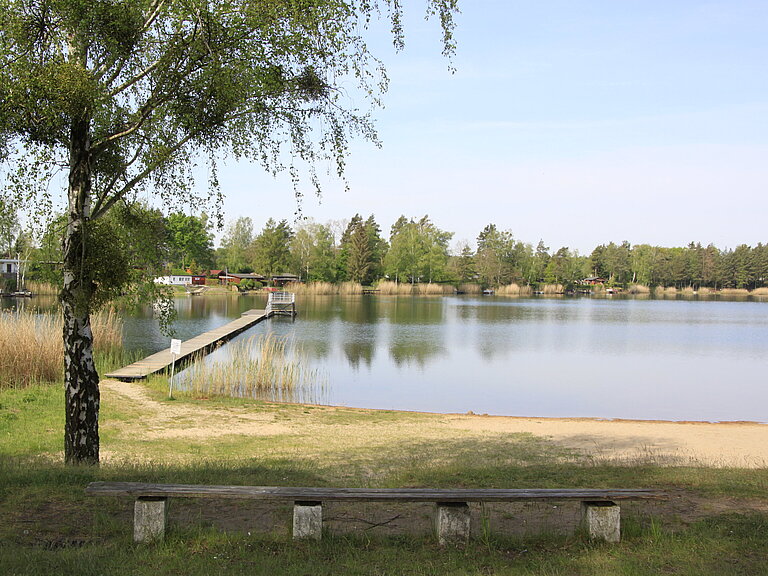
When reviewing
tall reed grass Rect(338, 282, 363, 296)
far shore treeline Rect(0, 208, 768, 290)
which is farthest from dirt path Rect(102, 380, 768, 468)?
tall reed grass Rect(338, 282, 363, 296)

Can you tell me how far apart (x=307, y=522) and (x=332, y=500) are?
0.21 metres

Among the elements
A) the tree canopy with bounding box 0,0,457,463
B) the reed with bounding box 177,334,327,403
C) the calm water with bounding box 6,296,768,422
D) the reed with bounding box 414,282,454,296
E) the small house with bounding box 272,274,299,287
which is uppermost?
the tree canopy with bounding box 0,0,457,463

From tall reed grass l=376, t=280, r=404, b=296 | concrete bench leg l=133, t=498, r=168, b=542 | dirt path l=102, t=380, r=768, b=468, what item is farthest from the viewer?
tall reed grass l=376, t=280, r=404, b=296

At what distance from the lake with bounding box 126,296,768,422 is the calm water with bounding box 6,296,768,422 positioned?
0.04 metres

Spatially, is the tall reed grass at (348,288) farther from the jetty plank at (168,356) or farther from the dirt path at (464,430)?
the dirt path at (464,430)

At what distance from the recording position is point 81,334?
611 centimetres

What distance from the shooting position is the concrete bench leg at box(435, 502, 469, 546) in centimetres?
411

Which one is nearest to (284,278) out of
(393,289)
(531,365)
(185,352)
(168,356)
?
(393,289)

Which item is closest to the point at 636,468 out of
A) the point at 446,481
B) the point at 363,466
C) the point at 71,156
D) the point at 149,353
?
the point at 446,481

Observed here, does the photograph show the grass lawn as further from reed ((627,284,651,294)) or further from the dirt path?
reed ((627,284,651,294))

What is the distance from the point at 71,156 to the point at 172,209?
3.68 ft

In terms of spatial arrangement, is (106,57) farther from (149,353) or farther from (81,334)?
(149,353)

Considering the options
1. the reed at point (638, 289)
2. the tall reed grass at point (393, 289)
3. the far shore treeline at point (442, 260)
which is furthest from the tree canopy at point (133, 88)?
the reed at point (638, 289)

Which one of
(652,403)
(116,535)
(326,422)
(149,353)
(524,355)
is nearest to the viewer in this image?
(116,535)
